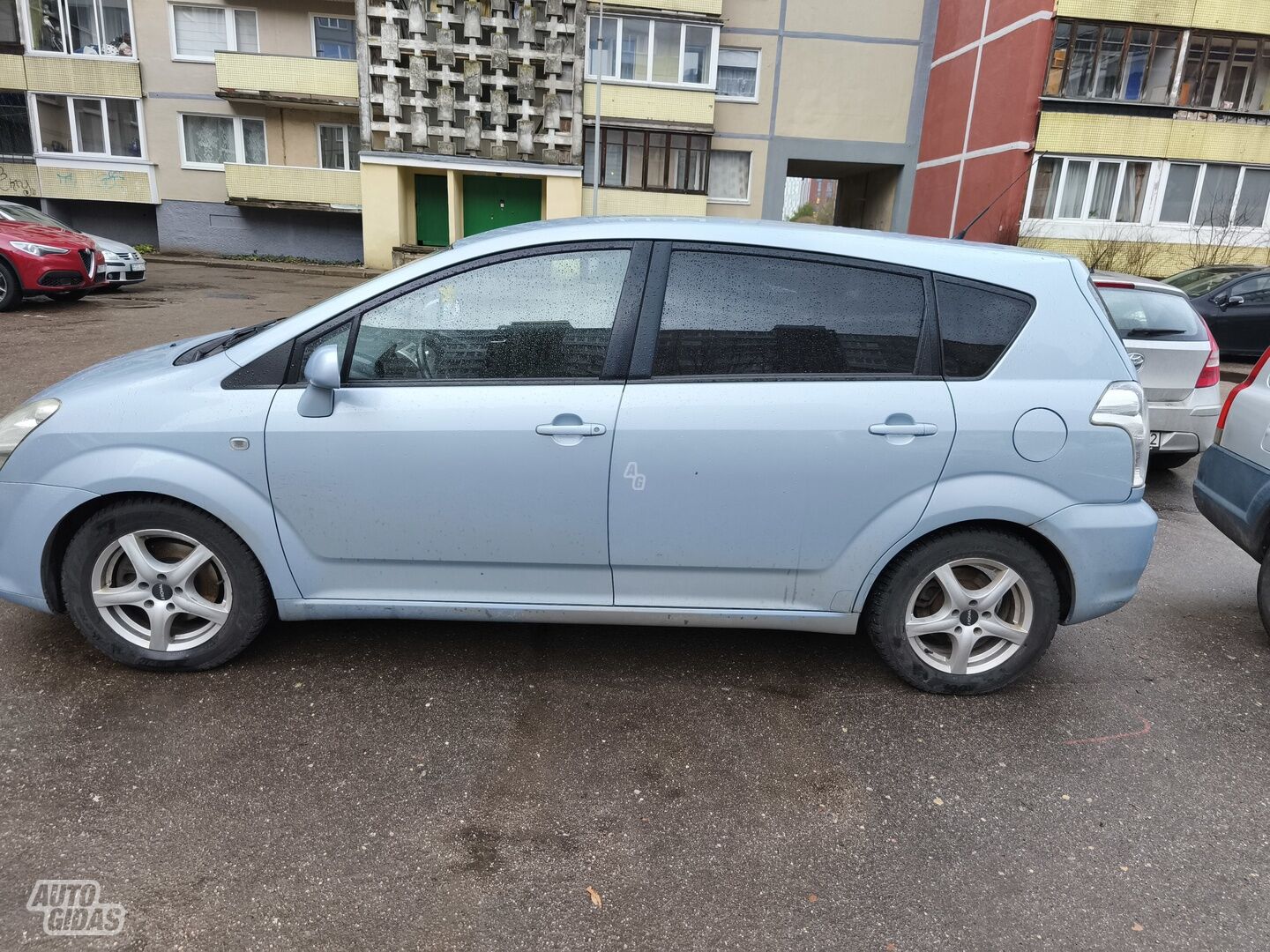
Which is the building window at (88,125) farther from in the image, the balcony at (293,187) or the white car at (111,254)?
the white car at (111,254)

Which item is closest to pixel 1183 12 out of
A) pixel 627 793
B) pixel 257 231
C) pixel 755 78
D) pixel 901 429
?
pixel 755 78

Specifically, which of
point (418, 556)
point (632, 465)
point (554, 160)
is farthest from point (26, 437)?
point (554, 160)

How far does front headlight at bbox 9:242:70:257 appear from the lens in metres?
12.5

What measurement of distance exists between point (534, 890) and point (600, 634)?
1583mm

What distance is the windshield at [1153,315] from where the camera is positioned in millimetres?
6477

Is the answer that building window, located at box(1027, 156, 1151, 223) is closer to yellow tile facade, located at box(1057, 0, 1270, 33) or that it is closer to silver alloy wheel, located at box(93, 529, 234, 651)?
yellow tile facade, located at box(1057, 0, 1270, 33)

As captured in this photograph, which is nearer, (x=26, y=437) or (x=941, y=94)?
(x=26, y=437)

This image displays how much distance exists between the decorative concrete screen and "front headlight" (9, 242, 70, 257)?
12458 millimetres

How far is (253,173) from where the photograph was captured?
2455 cm

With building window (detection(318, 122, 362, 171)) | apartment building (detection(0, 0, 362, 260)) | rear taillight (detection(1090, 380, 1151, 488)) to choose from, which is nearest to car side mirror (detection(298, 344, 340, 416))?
rear taillight (detection(1090, 380, 1151, 488))

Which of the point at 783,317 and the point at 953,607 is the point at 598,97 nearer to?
the point at 783,317

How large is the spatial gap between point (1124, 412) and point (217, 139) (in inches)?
1116

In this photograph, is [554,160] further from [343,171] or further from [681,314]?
[681,314]

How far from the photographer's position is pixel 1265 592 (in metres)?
4.11
